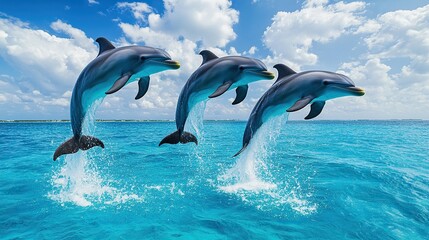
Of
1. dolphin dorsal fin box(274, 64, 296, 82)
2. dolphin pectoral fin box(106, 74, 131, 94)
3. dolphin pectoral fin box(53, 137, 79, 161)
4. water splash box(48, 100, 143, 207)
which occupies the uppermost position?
dolphin dorsal fin box(274, 64, 296, 82)

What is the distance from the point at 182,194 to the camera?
12.3m

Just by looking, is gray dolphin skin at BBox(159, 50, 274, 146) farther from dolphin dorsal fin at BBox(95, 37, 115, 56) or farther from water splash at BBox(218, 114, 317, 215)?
water splash at BBox(218, 114, 317, 215)

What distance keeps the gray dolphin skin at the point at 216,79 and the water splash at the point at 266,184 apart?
248cm

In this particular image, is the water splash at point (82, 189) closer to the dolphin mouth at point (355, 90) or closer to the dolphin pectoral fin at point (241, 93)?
the dolphin pectoral fin at point (241, 93)

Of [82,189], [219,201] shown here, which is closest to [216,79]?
[219,201]

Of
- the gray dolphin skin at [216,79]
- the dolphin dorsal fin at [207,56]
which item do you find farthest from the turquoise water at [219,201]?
the dolphin dorsal fin at [207,56]

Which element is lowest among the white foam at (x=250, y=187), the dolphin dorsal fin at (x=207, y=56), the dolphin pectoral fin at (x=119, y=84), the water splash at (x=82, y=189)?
the water splash at (x=82, y=189)

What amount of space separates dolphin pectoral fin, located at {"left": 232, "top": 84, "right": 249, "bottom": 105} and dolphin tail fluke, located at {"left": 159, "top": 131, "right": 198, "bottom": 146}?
1.73m

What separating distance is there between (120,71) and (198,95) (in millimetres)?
1864

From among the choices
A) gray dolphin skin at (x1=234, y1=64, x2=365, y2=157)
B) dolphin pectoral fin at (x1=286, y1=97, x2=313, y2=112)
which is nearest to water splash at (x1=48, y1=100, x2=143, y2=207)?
gray dolphin skin at (x1=234, y1=64, x2=365, y2=157)

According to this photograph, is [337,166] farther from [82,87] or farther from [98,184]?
[82,87]

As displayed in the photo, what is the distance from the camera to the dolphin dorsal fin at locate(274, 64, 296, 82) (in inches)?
288

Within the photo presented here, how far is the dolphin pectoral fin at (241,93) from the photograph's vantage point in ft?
21.9

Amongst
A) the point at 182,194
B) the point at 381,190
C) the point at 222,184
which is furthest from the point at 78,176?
the point at 381,190
